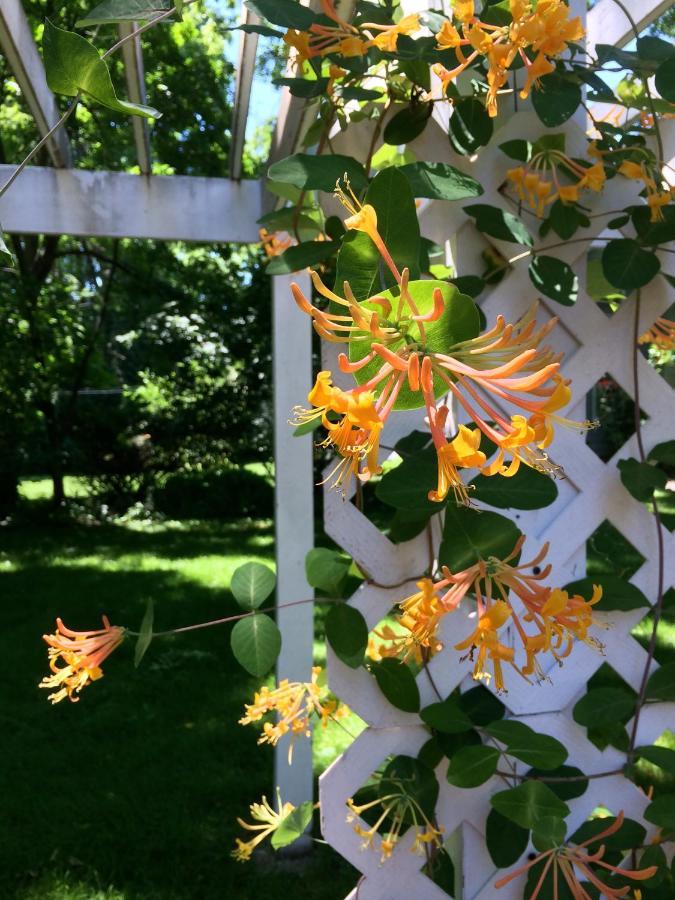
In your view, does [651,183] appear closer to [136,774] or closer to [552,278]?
[552,278]

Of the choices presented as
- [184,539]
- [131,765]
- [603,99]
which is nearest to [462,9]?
[603,99]

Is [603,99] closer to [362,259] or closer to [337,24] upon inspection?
[337,24]

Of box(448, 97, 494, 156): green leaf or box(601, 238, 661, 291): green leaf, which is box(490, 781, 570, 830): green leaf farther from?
box(448, 97, 494, 156): green leaf

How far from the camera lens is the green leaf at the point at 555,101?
2.84 feet

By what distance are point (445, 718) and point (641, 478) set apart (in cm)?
37

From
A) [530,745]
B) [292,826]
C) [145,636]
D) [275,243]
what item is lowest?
[292,826]

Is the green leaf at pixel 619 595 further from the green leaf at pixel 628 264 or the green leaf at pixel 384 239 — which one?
the green leaf at pixel 384 239

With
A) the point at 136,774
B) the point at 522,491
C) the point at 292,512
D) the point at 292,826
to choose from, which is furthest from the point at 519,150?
the point at 136,774

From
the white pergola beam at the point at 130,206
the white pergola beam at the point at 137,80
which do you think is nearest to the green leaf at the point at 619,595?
the white pergola beam at the point at 137,80

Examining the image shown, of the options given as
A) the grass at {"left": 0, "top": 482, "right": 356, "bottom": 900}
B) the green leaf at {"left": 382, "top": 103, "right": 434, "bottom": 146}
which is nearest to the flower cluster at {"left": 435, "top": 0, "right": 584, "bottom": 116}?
the green leaf at {"left": 382, "top": 103, "right": 434, "bottom": 146}

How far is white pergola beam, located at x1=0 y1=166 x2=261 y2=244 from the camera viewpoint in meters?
2.00

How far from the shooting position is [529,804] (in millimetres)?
918

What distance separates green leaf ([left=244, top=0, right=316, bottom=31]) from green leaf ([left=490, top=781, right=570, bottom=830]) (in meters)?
0.82

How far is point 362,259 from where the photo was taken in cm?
53
